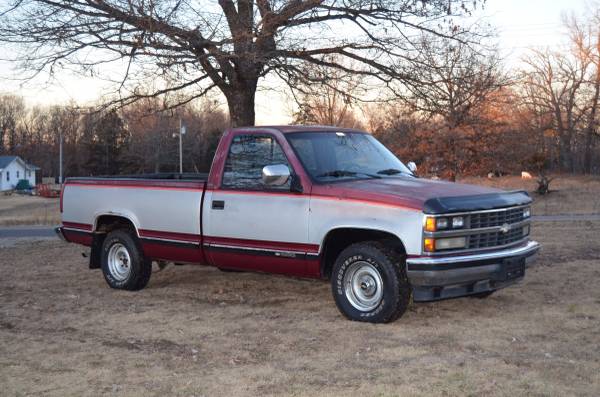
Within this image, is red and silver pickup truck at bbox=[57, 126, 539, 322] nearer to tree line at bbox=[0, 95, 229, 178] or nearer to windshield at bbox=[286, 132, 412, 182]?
windshield at bbox=[286, 132, 412, 182]

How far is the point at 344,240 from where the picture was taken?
23.8ft

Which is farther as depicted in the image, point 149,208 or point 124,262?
point 124,262

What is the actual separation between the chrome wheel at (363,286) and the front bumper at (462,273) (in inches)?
15.6

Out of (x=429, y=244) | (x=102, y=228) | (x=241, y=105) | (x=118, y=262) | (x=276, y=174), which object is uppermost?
(x=241, y=105)

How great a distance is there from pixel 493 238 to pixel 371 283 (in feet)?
4.07

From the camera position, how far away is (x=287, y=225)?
7.28 meters

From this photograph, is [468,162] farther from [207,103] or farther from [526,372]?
[526,372]

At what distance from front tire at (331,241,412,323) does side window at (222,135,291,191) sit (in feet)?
3.76

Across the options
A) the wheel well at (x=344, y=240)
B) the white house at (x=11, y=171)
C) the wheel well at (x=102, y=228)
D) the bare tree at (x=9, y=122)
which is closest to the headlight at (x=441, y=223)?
the wheel well at (x=344, y=240)

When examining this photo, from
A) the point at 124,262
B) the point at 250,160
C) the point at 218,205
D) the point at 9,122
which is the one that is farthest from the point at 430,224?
the point at 9,122

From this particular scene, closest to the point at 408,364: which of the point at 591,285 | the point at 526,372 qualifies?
the point at 526,372

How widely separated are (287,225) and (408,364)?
226 cm

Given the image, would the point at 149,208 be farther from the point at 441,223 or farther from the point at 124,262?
the point at 441,223

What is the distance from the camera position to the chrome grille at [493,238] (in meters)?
6.67
